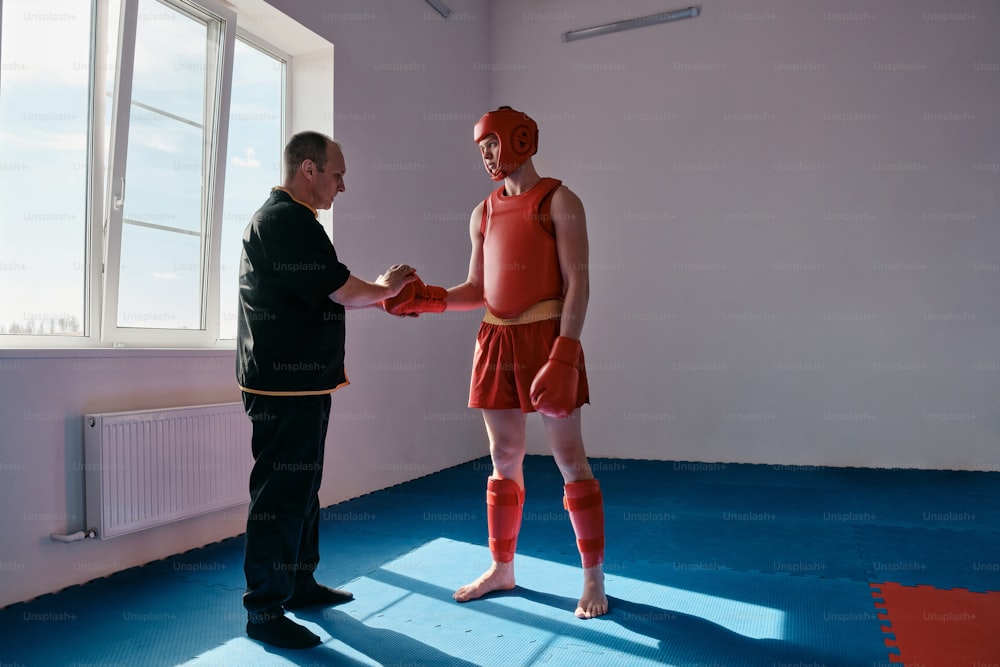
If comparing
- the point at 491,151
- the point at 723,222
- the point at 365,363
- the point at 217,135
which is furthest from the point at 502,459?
the point at 723,222

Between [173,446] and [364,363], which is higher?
[364,363]

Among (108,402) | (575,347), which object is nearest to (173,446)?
(108,402)

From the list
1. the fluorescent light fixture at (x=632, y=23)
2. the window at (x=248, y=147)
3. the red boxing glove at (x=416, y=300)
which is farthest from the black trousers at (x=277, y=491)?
the fluorescent light fixture at (x=632, y=23)

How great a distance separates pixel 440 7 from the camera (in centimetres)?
483

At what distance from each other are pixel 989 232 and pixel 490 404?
378cm

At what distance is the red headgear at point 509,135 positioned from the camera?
7.47 ft

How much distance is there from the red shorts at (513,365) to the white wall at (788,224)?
2.92 m

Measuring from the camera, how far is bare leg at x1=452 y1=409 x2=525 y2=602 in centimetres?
235

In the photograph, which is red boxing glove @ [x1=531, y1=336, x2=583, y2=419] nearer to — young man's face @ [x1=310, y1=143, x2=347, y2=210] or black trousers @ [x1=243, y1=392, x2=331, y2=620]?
black trousers @ [x1=243, y1=392, x2=331, y2=620]

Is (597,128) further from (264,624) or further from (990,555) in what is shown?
(264,624)

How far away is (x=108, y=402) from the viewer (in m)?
2.62

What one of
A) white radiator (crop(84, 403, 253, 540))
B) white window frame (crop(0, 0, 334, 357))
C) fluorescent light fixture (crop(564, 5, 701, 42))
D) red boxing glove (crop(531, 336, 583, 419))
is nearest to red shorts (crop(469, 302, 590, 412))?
red boxing glove (crop(531, 336, 583, 419))

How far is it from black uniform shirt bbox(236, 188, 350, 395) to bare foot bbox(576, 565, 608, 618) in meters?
1.01

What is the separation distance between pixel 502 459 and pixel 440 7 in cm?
361
